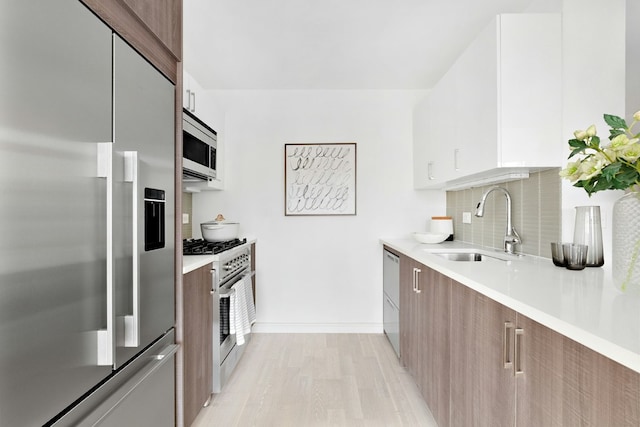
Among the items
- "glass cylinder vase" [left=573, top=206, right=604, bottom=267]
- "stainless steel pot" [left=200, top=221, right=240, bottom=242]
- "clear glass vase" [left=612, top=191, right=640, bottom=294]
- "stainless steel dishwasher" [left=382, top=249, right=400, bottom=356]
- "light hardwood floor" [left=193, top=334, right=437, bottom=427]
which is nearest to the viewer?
→ "clear glass vase" [left=612, top=191, right=640, bottom=294]

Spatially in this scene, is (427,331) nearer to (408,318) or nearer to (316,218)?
(408,318)

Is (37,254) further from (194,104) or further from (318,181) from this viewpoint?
(318,181)

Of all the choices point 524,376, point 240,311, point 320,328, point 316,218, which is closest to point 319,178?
point 316,218

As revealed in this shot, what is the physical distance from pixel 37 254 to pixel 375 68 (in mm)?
2908

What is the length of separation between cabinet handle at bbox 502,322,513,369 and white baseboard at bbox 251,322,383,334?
2.49 metres

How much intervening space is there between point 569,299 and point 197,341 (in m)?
1.67

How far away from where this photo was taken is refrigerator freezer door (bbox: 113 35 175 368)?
103cm

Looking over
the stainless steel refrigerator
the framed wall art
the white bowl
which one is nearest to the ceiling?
the framed wall art

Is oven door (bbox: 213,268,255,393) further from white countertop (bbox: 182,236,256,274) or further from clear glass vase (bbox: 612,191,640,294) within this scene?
clear glass vase (bbox: 612,191,640,294)

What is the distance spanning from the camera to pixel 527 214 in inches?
85.1

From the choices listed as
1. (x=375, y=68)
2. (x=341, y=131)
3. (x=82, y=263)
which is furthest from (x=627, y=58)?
(x=82, y=263)

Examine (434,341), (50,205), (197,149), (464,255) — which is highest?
(197,149)

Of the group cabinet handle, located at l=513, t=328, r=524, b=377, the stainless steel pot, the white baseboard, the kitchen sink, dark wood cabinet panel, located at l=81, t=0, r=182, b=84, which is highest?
dark wood cabinet panel, located at l=81, t=0, r=182, b=84

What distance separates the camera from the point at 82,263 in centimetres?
88
